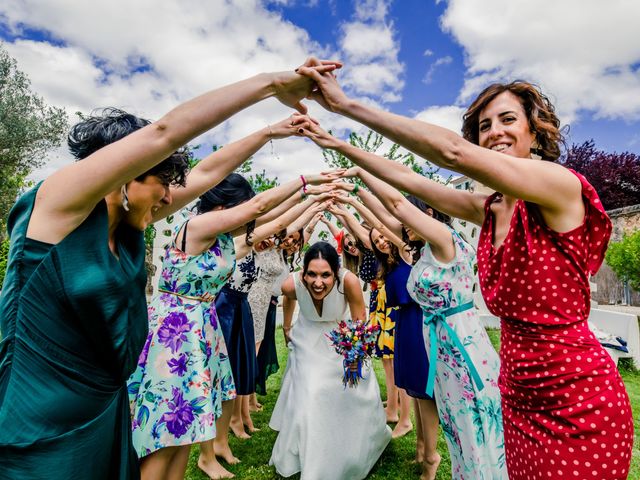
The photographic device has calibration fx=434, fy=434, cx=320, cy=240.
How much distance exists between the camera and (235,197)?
12.0 feet

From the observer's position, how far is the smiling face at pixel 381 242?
5.37 meters

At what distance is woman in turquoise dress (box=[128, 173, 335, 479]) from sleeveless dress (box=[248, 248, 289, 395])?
2.39 m

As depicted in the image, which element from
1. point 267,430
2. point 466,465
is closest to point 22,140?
point 267,430

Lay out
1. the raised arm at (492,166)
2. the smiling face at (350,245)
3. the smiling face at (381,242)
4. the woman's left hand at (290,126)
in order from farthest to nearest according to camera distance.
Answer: the smiling face at (350,245)
the smiling face at (381,242)
the woman's left hand at (290,126)
the raised arm at (492,166)

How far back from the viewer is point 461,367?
3.10 meters

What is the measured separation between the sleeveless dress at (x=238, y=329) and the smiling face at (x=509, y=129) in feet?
10.9

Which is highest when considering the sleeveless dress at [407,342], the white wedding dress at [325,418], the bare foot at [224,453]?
the sleeveless dress at [407,342]

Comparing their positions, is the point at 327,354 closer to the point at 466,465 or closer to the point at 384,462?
the point at 384,462

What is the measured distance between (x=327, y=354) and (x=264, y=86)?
10.2ft

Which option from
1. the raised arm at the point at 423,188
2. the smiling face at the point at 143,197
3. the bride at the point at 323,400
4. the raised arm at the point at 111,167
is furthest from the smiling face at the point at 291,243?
the raised arm at the point at 111,167

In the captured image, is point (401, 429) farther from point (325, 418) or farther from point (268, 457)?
point (325, 418)

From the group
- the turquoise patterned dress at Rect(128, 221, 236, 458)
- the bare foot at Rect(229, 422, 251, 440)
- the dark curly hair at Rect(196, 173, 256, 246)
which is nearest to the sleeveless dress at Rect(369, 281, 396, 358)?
the bare foot at Rect(229, 422, 251, 440)

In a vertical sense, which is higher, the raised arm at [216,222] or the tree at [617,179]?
the tree at [617,179]

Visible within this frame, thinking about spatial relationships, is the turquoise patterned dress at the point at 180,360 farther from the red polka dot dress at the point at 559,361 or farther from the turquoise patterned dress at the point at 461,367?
the red polka dot dress at the point at 559,361
